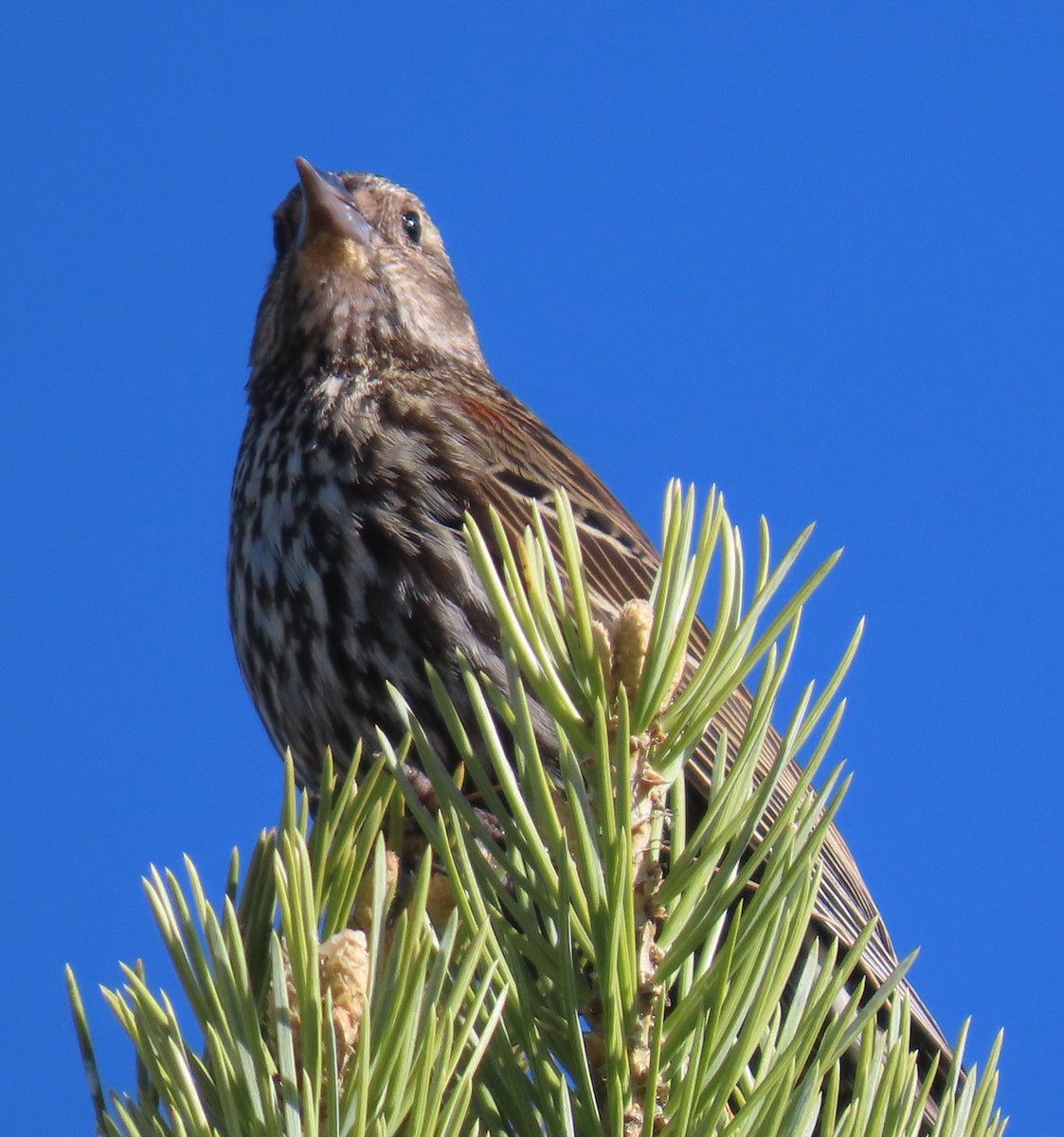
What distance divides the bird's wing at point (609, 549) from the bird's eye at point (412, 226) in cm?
74

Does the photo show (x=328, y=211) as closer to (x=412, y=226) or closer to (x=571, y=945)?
(x=412, y=226)

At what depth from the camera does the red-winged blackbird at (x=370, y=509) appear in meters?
3.20

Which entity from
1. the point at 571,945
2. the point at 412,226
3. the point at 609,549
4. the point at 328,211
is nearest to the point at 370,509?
the point at 609,549

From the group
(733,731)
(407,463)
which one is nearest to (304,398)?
(407,463)

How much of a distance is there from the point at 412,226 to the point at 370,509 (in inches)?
70.1

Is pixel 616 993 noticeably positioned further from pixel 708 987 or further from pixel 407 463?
pixel 407 463

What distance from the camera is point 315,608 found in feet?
10.8

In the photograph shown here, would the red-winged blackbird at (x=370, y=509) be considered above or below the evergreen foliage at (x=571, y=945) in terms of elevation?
above

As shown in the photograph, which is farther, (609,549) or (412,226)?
(412,226)

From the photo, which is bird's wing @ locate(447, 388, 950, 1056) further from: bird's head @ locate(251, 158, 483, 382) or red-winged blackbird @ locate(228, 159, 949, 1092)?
bird's head @ locate(251, 158, 483, 382)

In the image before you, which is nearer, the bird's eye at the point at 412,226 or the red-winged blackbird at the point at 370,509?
the red-winged blackbird at the point at 370,509

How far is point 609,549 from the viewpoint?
396 cm

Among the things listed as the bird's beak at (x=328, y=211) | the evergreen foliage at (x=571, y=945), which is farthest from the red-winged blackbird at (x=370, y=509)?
the evergreen foliage at (x=571, y=945)

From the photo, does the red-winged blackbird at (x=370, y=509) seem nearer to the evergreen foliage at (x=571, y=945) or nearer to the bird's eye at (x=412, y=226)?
the bird's eye at (x=412, y=226)
